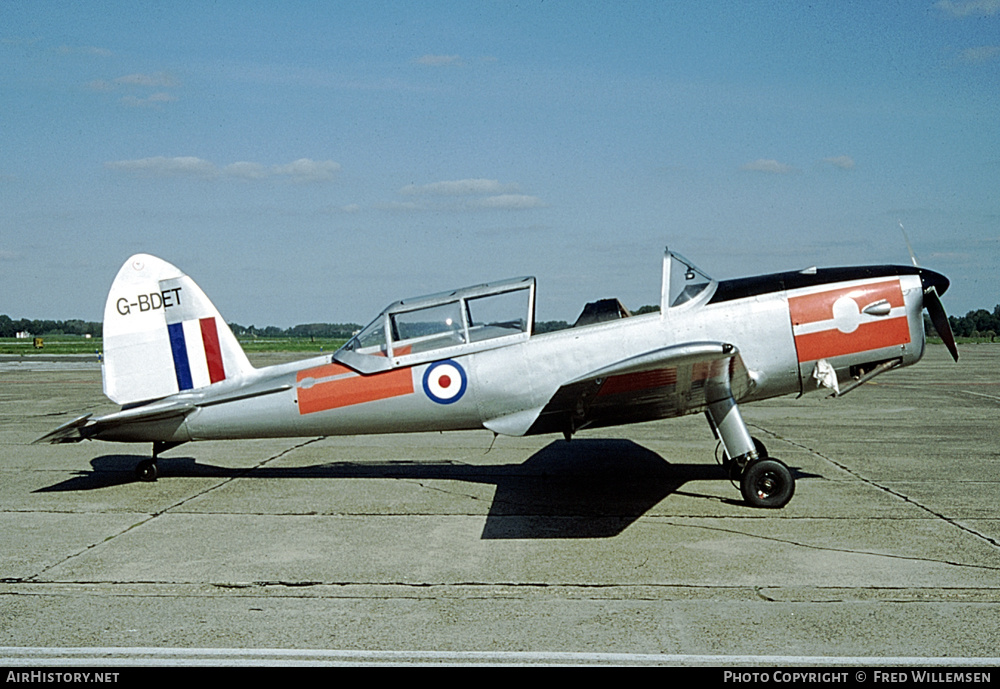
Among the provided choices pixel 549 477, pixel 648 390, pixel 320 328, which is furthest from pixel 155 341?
pixel 320 328

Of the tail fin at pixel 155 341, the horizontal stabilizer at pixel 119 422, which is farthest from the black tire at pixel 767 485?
the horizontal stabilizer at pixel 119 422

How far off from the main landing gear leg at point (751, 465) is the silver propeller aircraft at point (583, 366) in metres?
0.01

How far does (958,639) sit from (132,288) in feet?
27.2

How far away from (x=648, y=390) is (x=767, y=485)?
1.41 m

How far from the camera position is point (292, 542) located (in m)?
6.99

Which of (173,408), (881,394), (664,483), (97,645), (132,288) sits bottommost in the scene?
(881,394)

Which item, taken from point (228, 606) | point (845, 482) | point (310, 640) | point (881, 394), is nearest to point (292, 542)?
point (228, 606)

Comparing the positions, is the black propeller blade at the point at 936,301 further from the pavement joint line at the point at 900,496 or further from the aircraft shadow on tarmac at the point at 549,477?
the aircraft shadow on tarmac at the point at 549,477

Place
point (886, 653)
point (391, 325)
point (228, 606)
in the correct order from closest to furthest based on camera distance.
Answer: point (886, 653) → point (228, 606) → point (391, 325)

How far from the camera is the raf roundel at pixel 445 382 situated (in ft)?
27.4

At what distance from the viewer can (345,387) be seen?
28.4 feet

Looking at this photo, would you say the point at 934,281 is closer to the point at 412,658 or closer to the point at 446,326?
the point at 446,326

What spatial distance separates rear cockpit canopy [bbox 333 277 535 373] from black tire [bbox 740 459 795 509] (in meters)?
2.47

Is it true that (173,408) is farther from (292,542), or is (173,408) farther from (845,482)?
(845,482)
